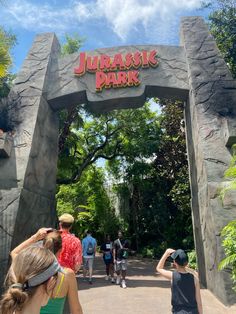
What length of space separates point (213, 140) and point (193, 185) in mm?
2199

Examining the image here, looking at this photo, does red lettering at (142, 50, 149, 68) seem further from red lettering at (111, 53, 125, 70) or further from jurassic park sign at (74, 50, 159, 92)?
red lettering at (111, 53, 125, 70)

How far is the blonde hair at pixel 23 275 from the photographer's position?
1.51 metres

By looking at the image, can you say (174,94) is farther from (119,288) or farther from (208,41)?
(119,288)

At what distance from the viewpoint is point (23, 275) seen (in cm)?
156

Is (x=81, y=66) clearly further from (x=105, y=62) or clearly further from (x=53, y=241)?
(x=53, y=241)

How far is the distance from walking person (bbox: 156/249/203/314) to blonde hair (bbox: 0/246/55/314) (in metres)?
2.09

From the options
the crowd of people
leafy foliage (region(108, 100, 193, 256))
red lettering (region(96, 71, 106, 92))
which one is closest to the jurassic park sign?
red lettering (region(96, 71, 106, 92))

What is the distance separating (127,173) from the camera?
2270 cm

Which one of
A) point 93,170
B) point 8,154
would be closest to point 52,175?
point 8,154

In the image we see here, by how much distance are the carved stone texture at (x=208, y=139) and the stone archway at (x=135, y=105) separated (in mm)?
25

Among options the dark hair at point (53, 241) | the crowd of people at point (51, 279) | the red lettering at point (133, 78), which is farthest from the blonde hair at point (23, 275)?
the red lettering at point (133, 78)

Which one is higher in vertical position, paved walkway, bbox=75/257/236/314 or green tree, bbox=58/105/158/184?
green tree, bbox=58/105/158/184

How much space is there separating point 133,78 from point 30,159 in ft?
14.0

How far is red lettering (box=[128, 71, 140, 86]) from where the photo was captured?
10.1 m
